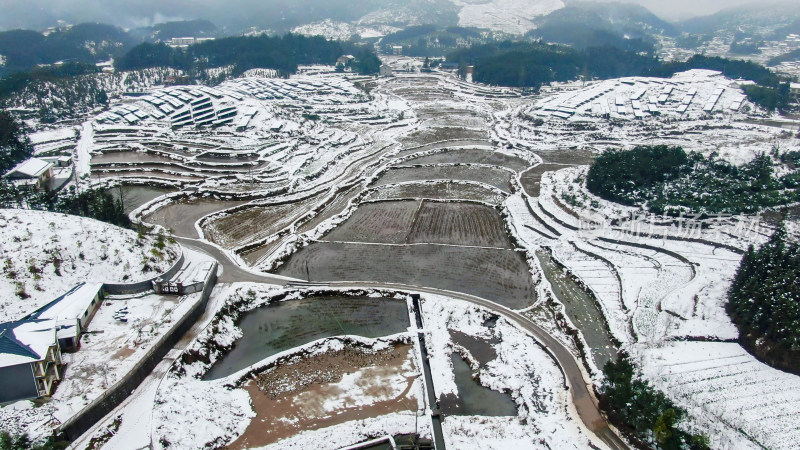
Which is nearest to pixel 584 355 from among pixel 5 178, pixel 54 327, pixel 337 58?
pixel 54 327

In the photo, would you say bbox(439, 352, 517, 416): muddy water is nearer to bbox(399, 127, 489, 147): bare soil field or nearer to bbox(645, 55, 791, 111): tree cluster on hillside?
bbox(399, 127, 489, 147): bare soil field

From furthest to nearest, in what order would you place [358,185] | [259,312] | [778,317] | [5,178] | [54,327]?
[358,185], [5,178], [259,312], [778,317], [54,327]

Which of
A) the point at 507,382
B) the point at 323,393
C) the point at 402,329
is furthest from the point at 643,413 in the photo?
the point at 323,393

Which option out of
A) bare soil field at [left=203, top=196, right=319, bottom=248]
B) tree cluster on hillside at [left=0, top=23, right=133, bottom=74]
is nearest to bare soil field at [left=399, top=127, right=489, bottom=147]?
bare soil field at [left=203, top=196, right=319, bottom=248]

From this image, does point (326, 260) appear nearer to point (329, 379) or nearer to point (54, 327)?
point (329, 379)

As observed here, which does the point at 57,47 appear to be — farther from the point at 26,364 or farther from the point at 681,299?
the point at 681,299

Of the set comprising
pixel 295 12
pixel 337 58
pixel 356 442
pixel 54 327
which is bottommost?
pixel 356 442

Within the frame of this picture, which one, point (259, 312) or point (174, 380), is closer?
point (174, 380)
